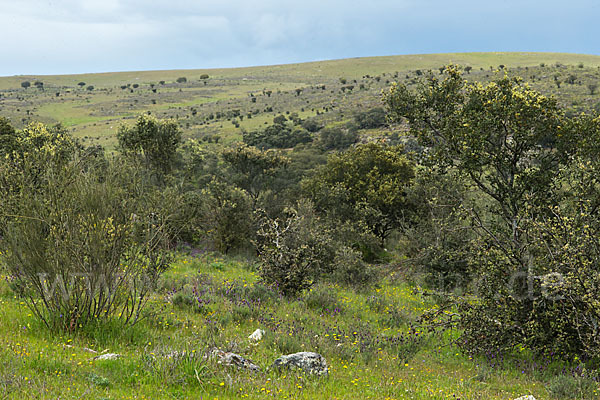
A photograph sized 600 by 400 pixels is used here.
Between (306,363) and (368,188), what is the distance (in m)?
18.7

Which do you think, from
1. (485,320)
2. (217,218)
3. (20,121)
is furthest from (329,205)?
(20,121)

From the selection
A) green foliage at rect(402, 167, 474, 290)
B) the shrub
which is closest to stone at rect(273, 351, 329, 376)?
green foliage at rect(402, 167, 474, 290)

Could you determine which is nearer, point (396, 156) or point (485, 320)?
point (485, 320)

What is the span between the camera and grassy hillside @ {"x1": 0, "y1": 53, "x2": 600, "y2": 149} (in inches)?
2450

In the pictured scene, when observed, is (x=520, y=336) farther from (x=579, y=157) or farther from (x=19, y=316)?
(x=19, y=316)

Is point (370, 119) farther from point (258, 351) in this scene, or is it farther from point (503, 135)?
point (258, 351)

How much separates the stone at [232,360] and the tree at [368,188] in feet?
55.9

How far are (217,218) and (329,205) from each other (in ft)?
22.9

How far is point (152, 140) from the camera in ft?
91.4

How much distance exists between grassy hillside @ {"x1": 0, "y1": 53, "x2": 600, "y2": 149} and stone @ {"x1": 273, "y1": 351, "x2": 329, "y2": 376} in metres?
39.5

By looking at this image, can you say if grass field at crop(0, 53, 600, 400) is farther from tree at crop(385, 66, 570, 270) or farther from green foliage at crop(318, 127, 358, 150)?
green foliage at crop(318, 127, 358, 150)

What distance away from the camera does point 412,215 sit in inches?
870

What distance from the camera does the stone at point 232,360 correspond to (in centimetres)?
563

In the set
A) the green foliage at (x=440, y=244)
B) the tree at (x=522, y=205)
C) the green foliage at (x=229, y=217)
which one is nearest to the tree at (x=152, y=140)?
the green foliage at (x=229, y=217)
